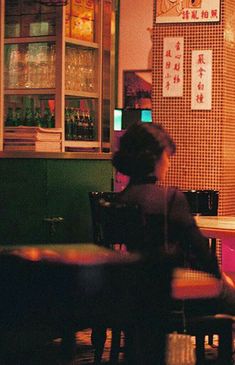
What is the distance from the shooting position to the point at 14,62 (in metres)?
6.58

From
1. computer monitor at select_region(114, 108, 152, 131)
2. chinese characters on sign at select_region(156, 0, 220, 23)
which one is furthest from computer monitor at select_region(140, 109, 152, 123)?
chinese characters on sign at select_region(156, 0, 220, 23)

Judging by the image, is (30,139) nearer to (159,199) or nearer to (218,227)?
(218,227)

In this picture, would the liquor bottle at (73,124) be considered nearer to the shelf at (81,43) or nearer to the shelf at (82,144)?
the shelf at (82,144)

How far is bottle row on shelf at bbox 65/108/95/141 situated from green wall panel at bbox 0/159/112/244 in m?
0.81

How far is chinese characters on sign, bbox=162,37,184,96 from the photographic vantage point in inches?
281

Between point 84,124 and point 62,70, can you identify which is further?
point 84,124

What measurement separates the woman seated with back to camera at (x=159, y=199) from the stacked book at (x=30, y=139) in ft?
7.12

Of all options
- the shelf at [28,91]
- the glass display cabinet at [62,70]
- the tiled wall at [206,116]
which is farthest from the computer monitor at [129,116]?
the shelf at [28,91]

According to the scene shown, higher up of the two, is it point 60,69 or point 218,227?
point 60,69

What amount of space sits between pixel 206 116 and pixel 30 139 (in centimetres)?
195

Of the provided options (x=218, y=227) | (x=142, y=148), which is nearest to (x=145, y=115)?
(x=218, y=227)

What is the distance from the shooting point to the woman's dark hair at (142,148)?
140 inches

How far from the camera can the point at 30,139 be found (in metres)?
5.74

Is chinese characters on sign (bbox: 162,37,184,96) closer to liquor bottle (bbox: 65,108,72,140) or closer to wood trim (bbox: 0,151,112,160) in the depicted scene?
liquor bottle (bbox: 65,108,72,140)
